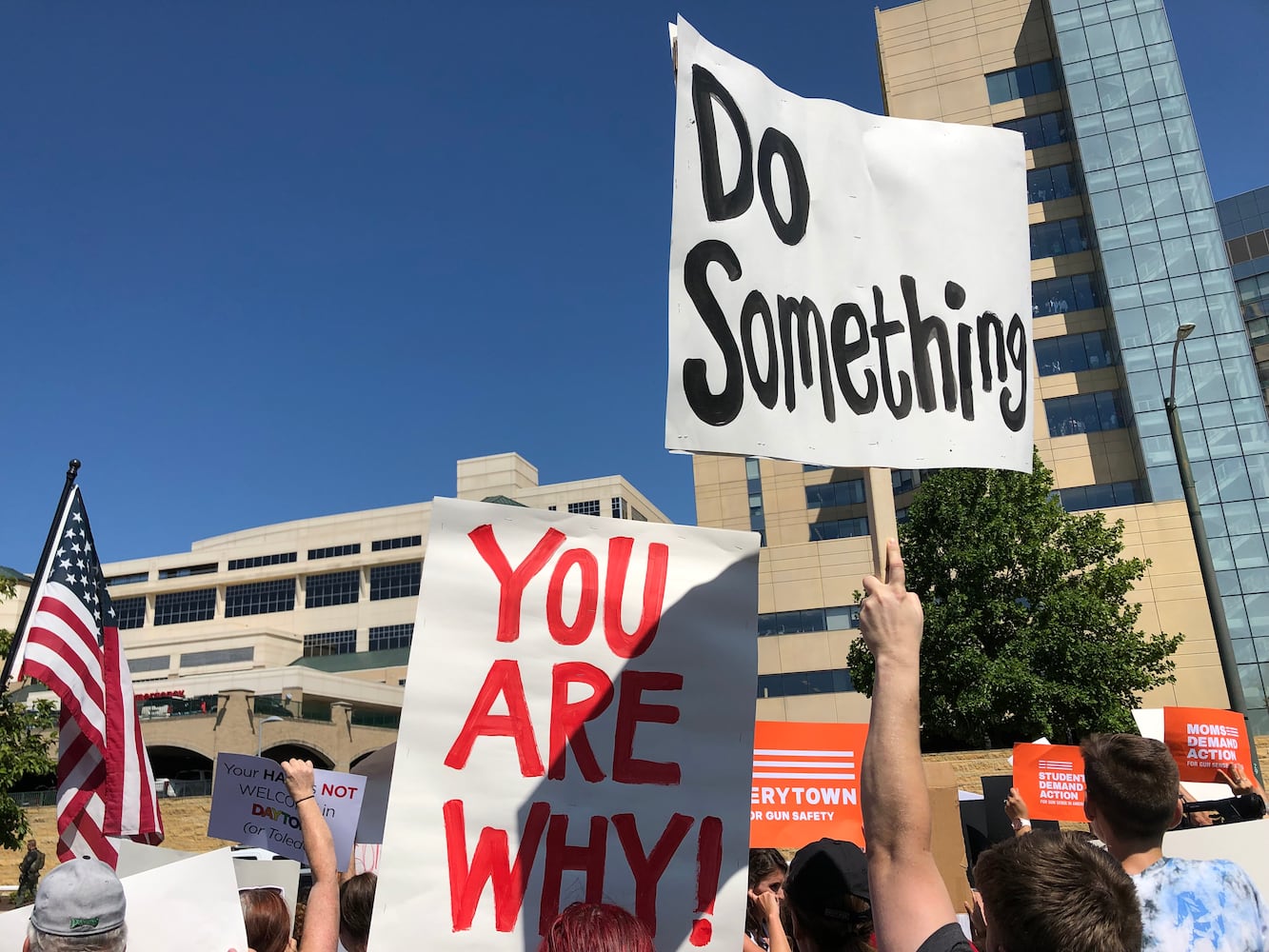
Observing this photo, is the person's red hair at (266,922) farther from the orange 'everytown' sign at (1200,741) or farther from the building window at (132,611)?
the building window at (132,611)

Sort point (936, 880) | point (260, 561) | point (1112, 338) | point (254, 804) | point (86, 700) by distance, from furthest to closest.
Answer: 1. point (260, 561)
2. point (1112, 338)
3. point (86, 700)
4. point (254, 804)
5. point (936, 880)

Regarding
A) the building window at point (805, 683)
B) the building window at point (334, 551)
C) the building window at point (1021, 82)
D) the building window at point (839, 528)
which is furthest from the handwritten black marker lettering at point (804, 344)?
the building window at point (334, 551)

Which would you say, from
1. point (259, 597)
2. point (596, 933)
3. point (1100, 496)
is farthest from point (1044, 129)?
point (259, 597)

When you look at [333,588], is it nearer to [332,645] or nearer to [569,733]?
[332,645]

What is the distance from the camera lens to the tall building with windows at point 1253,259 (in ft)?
245

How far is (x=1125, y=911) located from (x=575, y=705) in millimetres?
1339

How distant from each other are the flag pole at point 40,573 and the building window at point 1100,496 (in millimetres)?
35633

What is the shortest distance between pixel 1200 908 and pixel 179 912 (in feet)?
9.59

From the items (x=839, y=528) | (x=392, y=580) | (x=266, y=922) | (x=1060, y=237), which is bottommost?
(x=266, y=922)

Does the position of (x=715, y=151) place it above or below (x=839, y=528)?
below

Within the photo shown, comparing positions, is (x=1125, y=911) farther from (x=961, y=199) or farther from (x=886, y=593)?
(x=961, y=199)

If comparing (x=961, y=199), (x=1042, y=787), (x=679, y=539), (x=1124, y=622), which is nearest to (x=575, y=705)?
(x=679, y=539)

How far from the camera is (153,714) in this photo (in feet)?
142

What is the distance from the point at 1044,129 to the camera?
41.8 metres
